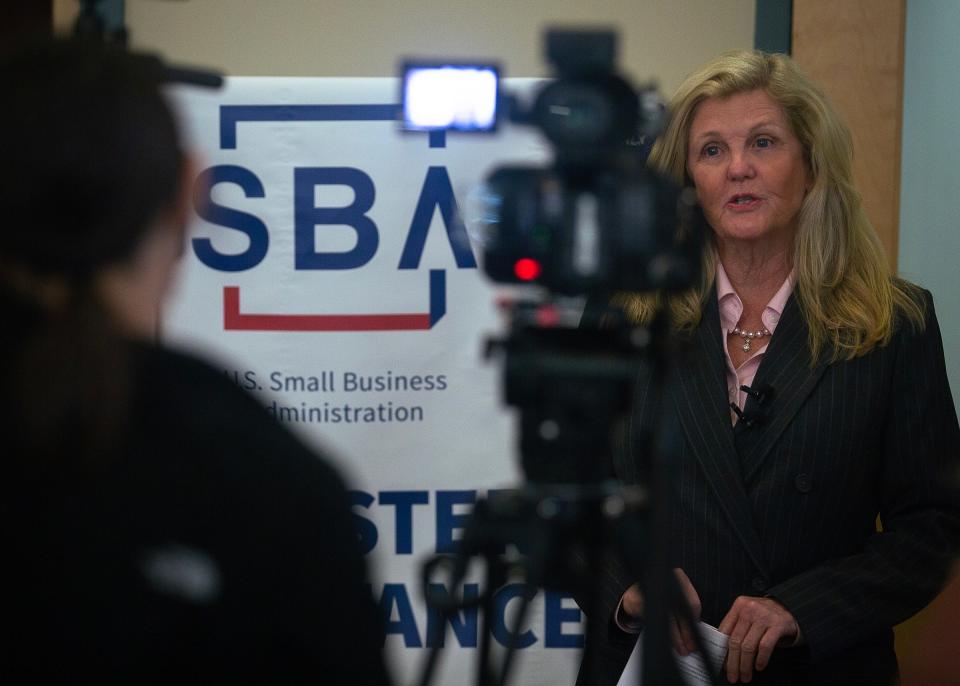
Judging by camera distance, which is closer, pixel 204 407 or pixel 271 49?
pixel 204 407

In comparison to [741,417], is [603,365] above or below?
above

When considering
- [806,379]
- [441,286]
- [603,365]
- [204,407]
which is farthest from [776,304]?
[204,407]

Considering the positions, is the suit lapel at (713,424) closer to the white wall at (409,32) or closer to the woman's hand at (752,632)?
the woman's hand at (752,632)

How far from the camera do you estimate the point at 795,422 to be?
70.7 inches

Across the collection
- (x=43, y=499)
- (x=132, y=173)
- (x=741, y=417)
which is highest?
(x=132, y=173)

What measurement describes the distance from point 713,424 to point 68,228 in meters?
1.20

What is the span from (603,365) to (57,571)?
62 centimetres

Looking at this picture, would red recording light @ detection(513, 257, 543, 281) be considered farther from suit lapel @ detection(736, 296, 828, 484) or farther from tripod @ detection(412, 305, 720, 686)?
suit lapel @ detection(736, 296, 828, 484)

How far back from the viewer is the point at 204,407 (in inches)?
35.0

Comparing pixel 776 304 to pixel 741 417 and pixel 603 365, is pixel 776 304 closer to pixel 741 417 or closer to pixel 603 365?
pixel 741 417

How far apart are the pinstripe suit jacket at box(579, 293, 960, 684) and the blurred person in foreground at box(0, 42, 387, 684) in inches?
38.2

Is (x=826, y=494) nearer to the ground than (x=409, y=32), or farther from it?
nearer to the ground

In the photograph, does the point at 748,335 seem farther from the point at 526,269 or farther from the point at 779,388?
the point at 526,269

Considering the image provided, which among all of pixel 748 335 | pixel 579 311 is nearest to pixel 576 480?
pixel 579 311
